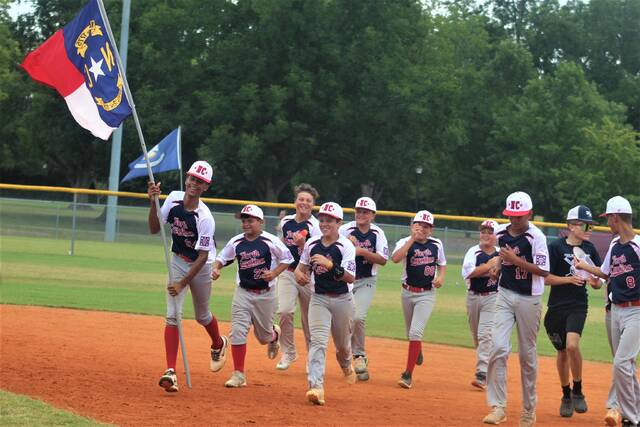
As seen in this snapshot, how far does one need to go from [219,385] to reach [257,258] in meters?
1.50

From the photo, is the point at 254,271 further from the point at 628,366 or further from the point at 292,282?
the point at 628,366

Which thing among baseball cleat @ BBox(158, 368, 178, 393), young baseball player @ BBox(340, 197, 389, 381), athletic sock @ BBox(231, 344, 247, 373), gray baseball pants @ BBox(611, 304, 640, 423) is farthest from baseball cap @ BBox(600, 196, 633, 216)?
baseball cleat @ BBox(158, 368, 178, 393)

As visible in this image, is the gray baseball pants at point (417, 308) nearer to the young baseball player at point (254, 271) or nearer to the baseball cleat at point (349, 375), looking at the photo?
the baseball cleat at point (349, 375)

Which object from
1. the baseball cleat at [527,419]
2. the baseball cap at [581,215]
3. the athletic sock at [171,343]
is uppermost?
the baseball cap at [581,215]

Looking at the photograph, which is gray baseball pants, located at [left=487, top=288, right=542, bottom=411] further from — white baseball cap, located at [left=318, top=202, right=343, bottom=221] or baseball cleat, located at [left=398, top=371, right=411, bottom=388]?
baseball cleat, located at [left=398, top=371, right=411, bottom=388]

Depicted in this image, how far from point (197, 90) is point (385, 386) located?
4946cm

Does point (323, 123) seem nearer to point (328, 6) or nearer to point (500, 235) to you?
point (328, 6)

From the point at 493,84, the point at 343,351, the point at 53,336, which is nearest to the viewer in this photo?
the point at 343,351

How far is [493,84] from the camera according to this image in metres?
72.2

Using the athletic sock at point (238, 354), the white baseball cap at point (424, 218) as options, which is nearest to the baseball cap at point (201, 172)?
the athletic sock at point (238, 354)

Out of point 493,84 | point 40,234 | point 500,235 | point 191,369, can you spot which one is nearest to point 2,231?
point 40,234

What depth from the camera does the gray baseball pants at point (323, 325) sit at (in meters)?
11.1

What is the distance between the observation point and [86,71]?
11.4 meters

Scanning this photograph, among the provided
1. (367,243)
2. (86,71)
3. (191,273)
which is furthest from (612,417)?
(86,71)
